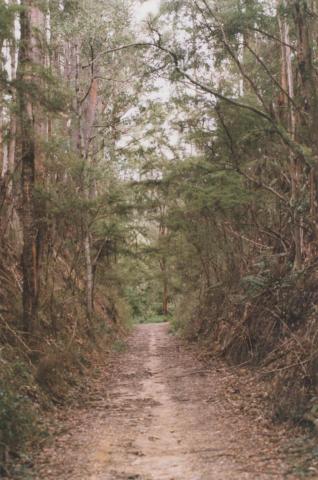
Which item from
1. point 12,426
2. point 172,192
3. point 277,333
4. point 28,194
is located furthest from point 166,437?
point 172,192

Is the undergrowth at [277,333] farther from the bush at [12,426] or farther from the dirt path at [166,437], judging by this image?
the bush at [12,426]

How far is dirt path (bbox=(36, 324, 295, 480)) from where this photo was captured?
6.03 metres

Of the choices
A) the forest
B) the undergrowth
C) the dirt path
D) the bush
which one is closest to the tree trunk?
the forest

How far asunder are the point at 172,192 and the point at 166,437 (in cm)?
1026

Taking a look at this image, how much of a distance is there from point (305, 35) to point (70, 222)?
285 inches

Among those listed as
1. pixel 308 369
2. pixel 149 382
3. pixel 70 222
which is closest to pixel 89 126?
pixel 70 222

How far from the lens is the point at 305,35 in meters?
9.54

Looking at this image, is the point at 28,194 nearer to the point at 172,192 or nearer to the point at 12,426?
the point at 12,426

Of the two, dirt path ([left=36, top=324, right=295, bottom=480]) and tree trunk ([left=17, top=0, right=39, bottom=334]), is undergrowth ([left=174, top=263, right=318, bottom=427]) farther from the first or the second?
tree trunk ([left=17, top=0, right=39, bottom=334])

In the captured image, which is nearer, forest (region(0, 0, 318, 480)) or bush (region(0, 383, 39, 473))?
bush (region(0, 383, 39, 473))

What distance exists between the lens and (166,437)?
25.1 feet

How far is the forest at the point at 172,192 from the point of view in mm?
8719

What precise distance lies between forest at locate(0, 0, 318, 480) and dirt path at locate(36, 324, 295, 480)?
283 mm

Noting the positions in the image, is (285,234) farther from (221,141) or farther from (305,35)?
(305,35)
